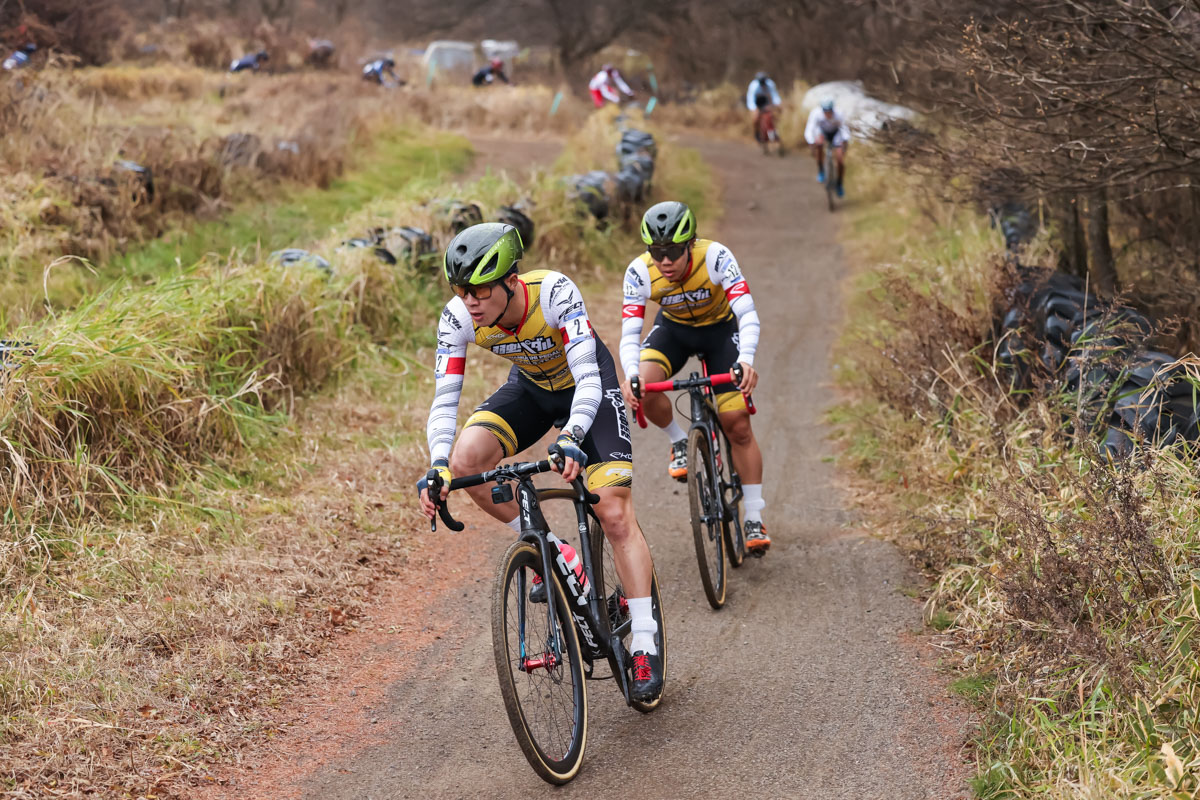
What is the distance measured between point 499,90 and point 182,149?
17921mm

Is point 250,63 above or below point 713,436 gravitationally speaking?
above

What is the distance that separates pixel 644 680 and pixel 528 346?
5.18 feet

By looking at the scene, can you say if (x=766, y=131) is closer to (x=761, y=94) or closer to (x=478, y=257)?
(x=761, y=94)

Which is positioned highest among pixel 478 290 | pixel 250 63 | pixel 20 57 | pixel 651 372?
pixel 250 63

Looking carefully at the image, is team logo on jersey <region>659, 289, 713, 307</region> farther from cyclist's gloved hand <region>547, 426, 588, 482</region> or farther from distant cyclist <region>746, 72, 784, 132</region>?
distant cyclist <region>746, 72, 784, 132</region>

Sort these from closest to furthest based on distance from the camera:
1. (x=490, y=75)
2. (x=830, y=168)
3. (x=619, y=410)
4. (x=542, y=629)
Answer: (x=542, y=629), (x=619, y=410), (x=830, y=168), (x=490, y=75)

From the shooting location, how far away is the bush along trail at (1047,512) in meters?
3.98

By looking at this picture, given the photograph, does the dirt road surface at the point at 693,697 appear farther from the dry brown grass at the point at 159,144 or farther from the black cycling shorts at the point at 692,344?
the dry brown grass at the point at 159,144

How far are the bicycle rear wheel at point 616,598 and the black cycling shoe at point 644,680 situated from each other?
0.03 meters

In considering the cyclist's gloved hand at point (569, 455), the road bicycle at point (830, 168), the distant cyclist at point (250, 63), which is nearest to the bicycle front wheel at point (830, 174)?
the road bicycle at point (830, 168)

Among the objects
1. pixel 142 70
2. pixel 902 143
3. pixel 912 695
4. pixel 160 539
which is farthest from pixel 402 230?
pixel 142 70

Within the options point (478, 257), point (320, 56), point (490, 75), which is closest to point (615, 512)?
point (478, 257)

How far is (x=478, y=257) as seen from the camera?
436cm

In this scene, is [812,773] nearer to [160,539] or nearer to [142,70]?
[160,539]
